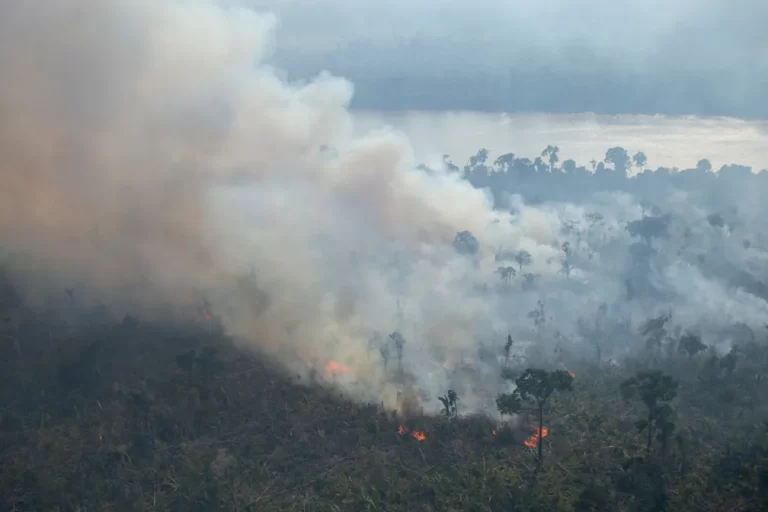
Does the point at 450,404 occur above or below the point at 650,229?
below

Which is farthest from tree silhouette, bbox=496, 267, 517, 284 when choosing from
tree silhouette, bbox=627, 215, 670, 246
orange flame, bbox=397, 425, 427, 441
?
orange flame, bbox=397, 425, 427, 441

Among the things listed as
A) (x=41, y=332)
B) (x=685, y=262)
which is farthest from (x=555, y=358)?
(x=41, y=332)

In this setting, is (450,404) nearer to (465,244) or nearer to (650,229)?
(465,244)

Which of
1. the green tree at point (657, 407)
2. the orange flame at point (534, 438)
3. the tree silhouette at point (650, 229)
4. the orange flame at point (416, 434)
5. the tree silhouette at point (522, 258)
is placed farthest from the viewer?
the tree silhouette at point (650, 229)

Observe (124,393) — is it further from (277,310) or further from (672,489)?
(672,489)

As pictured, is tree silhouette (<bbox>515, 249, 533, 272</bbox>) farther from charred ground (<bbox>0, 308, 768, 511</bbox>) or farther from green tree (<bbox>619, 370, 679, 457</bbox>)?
green tree (<bbox>619, 370, 679, 457</bbox>)

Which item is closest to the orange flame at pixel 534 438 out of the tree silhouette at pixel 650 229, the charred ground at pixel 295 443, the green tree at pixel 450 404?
the charred ground at pixel 295 443

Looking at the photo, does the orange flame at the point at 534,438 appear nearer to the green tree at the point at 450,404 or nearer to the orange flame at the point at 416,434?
the green tree at the point at 450,404

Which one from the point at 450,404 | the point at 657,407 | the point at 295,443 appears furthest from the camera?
the point at 450,404

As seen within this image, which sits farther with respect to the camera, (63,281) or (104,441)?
(63,281)

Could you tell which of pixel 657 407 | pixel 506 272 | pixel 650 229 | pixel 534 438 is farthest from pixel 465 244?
pixel 657 407

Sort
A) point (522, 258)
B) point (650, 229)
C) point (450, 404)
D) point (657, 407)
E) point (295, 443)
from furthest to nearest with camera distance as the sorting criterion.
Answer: point (650, 229) → point (522, 258) → point (450, 404) → point (295, 443) → point (657, 407)
